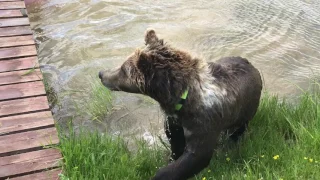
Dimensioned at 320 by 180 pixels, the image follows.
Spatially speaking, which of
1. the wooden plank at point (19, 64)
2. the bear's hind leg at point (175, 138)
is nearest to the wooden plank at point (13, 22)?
the wooden plank at point (19, 64)

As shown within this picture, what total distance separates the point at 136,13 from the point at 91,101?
289cm

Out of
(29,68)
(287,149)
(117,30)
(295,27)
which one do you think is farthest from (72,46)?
(287,149)

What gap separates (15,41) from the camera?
6418mm

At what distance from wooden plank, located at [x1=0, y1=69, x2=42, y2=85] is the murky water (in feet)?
2.54

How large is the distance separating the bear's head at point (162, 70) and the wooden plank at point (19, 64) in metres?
2.13

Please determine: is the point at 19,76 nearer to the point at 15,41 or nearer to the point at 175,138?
the point at 15,41

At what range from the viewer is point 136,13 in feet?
29.0

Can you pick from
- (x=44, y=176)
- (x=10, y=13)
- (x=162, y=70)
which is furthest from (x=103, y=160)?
(x=10, y=13)

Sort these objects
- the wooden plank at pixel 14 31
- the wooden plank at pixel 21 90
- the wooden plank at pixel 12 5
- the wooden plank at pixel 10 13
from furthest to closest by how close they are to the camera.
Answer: the wooden plank at pixel 12 5 → the wooden plank at pixel 10 13 → the wooden plank at pixel 14 31 → the wooden plank at pixel 21 90

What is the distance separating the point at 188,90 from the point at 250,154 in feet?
3.71

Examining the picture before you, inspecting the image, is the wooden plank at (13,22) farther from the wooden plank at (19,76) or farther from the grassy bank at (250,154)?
the grassy bank at (250,154)

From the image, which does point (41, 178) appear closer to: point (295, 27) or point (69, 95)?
point (69, 95)

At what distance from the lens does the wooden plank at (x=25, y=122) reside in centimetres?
489

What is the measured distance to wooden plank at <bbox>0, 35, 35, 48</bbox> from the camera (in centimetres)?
636
